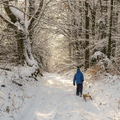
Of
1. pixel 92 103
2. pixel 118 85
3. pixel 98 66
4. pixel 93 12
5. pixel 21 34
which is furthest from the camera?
pixel 93 12

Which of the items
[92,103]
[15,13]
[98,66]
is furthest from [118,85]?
[15,13]

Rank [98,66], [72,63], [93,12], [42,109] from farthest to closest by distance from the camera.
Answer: [72,63]
[93,12]
[98,66]
[42,109]

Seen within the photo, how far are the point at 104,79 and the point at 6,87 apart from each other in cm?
587

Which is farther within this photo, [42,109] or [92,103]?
[92,103]

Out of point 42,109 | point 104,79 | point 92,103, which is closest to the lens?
point 42,109

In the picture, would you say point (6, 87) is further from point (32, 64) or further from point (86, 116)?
point (32, 64)

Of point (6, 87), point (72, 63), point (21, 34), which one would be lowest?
point (72, 63)

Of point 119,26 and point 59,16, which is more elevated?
point 59,16

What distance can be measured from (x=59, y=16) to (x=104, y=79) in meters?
11.0

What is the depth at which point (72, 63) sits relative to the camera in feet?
51.1

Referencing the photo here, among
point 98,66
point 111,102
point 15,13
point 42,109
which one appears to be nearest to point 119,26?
point 98,66

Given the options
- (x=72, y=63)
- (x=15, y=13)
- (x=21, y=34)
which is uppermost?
(x=15, y=13)

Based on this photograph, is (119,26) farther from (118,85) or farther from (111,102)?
(111,102)

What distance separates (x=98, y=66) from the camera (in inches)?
345
